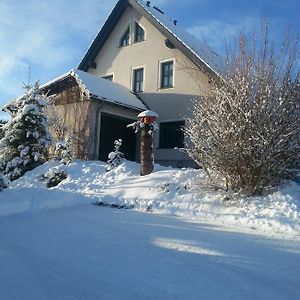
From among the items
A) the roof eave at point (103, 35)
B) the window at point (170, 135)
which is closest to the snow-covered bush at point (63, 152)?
the window at point (170, 135)

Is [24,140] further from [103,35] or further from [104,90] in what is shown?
[103,35]

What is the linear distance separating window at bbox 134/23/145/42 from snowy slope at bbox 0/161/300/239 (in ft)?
34.9

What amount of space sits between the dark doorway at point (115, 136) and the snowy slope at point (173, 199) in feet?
23.7

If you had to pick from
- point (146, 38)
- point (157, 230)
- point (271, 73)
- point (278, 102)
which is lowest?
point (157, 230)

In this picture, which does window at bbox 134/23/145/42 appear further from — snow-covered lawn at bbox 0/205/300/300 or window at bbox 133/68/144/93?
snow-covered lawn at bbox 0/205/300/300

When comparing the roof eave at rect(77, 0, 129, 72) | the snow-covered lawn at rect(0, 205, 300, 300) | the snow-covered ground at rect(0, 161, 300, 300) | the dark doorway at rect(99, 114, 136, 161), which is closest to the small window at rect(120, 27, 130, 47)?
the roof eave at rect(77, 0, 129, 72)

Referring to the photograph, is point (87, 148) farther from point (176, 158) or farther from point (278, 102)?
point (278, 102)


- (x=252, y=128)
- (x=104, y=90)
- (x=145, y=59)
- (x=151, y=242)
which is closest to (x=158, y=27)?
(x=145, y=59)

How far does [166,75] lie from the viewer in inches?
747

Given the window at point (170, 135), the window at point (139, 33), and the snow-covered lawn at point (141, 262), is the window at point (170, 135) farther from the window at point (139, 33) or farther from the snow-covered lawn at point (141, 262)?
the snow-covered lawn at point (141, 262)

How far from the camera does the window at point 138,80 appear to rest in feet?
65.5

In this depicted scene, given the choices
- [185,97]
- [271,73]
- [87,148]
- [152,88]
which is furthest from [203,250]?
[152,88]

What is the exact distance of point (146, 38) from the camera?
19.7 meters

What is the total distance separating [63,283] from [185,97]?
585 inches
